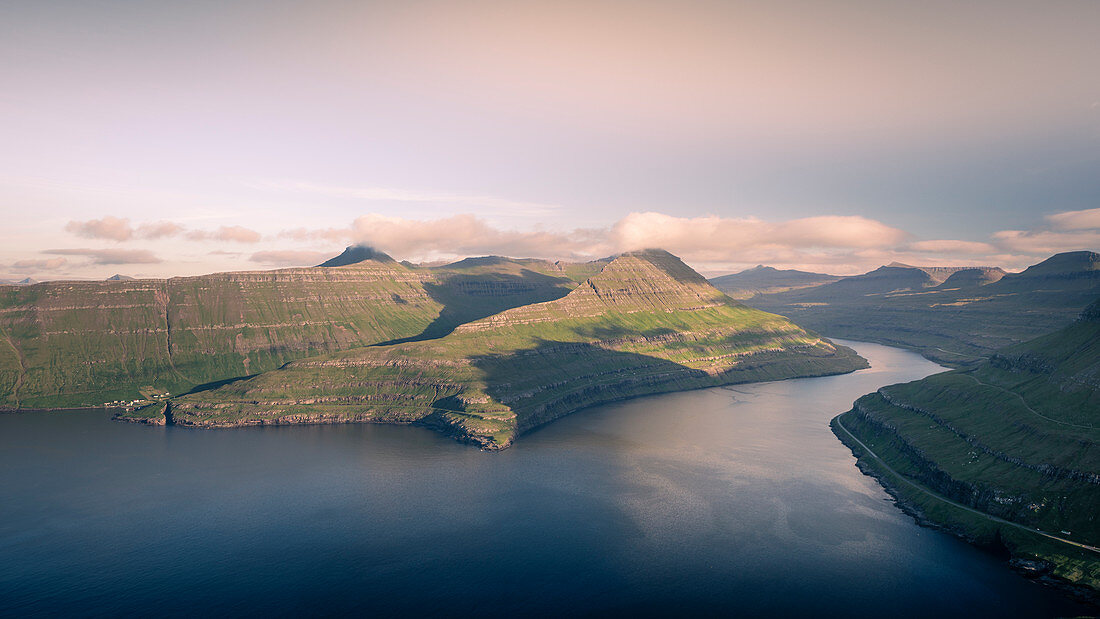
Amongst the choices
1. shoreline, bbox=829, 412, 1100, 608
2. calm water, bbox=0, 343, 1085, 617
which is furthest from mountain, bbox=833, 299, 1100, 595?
calm water, bbox=0, 343, 1085, 617

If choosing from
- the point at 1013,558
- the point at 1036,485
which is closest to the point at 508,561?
the point at 1013,558

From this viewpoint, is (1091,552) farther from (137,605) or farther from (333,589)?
(137,605)

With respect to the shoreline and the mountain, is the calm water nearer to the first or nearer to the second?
the shoreline

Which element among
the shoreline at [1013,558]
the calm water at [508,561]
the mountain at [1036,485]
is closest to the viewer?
the shoreline at [1013,558]

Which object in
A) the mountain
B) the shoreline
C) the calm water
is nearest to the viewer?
the shoreline

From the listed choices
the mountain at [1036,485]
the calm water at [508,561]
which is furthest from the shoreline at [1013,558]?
the calm water at [508,561]

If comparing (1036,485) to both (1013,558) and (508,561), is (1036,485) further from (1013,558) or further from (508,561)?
(508,561)

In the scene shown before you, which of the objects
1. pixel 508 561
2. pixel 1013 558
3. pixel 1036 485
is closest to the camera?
pixel 1013 558

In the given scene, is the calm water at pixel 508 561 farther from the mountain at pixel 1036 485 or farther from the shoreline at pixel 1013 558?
the mountain at pixel 1036 485

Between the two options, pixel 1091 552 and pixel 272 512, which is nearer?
pixel 1091 552

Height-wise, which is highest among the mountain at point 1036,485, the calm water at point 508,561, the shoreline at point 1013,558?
the mountain at point 1036,485

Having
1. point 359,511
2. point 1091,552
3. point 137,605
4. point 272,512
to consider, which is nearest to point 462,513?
point 359,511
